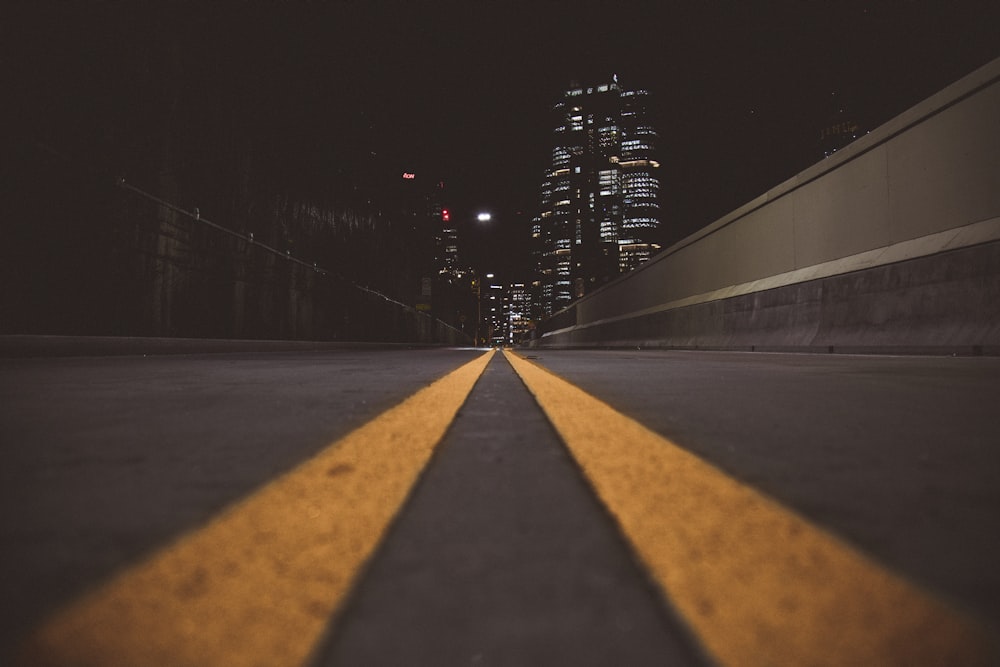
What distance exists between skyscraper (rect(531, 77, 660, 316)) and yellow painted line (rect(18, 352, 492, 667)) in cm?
15141

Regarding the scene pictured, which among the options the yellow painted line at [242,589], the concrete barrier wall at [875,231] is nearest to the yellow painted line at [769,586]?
the yellow painted line at [242,589]

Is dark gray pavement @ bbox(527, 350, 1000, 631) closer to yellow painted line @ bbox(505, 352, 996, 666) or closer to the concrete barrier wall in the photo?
yellow painted line @ bbox(505, 352, 996, 666)

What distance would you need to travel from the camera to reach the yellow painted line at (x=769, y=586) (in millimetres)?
735

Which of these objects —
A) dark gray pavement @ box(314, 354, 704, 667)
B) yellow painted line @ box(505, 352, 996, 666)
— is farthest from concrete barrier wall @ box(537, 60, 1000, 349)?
dark gray pavement @ box(314, 354, 704, 667)

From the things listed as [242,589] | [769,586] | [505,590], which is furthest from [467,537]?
[769,586]

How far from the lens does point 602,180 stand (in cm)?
17800

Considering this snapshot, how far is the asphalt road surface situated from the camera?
2.54 feet

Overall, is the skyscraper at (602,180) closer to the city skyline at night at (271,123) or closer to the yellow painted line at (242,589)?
the city skyline at night at (271,123)

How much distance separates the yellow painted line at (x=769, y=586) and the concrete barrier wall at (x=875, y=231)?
26.7ft

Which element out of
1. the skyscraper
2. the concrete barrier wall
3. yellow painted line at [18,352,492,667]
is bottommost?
yellow painted line at [18,352,492,667]

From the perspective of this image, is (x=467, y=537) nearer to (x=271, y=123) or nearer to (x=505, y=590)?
(x=505, y=590)

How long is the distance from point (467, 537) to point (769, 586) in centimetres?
55

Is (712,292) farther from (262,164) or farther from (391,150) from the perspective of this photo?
(391,150)

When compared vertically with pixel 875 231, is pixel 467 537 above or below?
below
